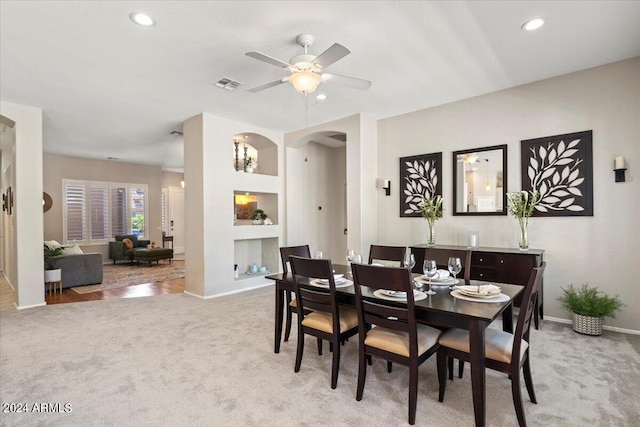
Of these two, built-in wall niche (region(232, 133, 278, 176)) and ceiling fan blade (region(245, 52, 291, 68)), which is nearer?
ceiling fan blade (region(245, 52, 291, 68))

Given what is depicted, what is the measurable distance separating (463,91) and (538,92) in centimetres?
83

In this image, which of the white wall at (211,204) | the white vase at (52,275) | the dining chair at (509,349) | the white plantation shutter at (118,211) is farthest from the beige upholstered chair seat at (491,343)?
the white plantation shutter at (118,211)

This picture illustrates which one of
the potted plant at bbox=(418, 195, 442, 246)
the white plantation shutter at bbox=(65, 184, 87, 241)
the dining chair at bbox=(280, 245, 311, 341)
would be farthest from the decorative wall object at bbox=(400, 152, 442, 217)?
the white plantation shutter at bbox=(65, 184, 87, 241)

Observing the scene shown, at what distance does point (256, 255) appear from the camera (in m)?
6.50

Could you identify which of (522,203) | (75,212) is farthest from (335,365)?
(75,212)

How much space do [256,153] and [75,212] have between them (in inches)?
220

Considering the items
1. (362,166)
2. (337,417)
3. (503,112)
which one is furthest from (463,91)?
(337,417)

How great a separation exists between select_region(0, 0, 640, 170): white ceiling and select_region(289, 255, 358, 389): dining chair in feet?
6.49

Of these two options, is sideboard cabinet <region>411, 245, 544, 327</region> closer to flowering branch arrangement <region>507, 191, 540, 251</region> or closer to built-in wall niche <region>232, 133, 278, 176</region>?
flowering branch arrangement <region>507, 191, 540, 251</region>

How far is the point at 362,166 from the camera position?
5168mm

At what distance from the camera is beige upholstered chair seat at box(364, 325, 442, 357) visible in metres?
2.08

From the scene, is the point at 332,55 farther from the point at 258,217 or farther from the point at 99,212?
the point at 99,212

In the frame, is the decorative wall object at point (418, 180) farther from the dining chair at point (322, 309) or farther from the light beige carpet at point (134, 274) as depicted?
the light beige carpet at point (134, 274)

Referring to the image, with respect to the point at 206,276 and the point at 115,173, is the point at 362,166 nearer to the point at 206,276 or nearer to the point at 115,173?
the point at 206,276
